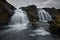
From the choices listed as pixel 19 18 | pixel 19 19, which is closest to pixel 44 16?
pixel 19 18

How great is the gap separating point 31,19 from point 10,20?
3.10 m

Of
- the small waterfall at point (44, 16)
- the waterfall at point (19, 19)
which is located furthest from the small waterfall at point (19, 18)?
the small waterfall at point (44, 16)

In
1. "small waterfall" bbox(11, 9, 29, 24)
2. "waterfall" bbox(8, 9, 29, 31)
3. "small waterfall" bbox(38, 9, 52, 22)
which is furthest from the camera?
"small waterfall" bbox(38, 9, 52, 22)

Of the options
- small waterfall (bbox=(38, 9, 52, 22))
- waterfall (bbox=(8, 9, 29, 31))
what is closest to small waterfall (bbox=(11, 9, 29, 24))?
waterfall (bbox=(8, 9, 29, 31))

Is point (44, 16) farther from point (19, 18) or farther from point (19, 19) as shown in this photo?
point (19, 19)

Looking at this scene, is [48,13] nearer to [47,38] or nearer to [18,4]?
[47,38]

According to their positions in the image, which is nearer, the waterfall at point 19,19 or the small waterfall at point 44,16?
the waterfall at point 19,19

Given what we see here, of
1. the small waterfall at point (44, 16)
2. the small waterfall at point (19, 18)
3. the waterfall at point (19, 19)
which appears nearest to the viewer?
the waterfall at point (19, 19)

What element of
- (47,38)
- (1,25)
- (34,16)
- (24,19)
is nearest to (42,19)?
(34,16)

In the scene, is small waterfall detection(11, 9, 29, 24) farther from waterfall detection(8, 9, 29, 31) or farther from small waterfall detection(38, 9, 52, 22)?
small waterfall detection(38, 9, 52, 22)

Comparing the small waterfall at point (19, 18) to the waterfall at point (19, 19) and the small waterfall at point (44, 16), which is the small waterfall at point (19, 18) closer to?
the waterfall at point (19, 19)

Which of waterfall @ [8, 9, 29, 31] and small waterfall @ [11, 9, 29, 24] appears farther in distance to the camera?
small waterfall @ [11, 9, 29, 24]

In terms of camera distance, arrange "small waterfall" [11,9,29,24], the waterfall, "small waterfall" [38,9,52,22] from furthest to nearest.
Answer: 1. "small waterfall" [38,9,52,22]
2. "small waterfall" [11,9,29,24]
3. the waterfall

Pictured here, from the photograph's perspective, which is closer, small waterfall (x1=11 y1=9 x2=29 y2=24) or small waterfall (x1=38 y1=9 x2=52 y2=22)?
small waterfall (x1=11 y1=9 x2=29 y2=24)
